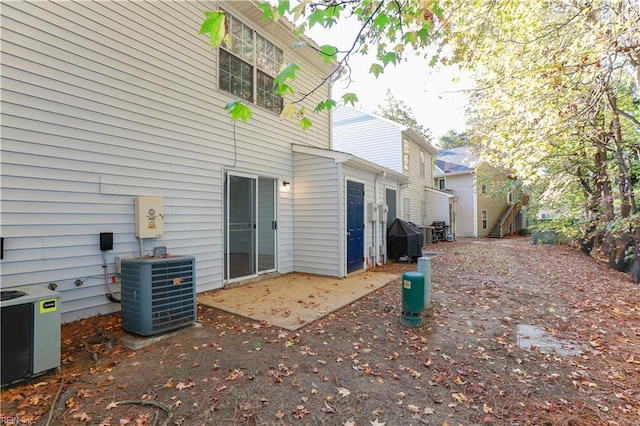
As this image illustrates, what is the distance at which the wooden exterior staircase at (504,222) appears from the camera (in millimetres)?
21891

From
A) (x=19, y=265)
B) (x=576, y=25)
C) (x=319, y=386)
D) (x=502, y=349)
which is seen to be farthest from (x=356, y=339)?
(x=576, y=25)

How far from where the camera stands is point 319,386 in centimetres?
278

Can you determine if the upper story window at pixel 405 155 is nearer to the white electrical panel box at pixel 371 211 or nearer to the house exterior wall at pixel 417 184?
the house exterior wall at pixel 417 184

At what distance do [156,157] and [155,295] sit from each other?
2.38 metres

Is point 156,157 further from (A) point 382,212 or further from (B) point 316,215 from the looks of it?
(A) point 382,212

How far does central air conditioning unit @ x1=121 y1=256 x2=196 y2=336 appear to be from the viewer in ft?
11.7

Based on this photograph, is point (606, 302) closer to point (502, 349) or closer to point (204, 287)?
point (502, 349)

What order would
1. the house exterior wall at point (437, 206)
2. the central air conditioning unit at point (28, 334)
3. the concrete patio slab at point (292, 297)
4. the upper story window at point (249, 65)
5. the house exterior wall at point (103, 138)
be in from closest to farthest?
1. the central air conditioning unit at point (28, 334)
2. the house exterior wall at point (103, 138)
3. the concrete patio slab at point (292, 297)
4. the upper story window at point (249, 65)
5. the house exterior wall at point (437, 206)

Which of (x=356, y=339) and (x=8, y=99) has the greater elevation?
(x=8, y=99)

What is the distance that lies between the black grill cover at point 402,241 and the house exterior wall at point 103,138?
5.83 metres

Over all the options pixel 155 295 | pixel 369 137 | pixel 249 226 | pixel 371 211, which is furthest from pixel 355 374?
pixel 369 137

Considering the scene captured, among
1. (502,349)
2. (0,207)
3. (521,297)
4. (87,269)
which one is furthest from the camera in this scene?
(521,297)

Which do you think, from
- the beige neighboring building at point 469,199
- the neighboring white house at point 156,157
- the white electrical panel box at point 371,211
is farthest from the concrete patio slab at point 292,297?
the beige neighboring building at point 469,199

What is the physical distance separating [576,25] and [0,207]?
826 centimetres
